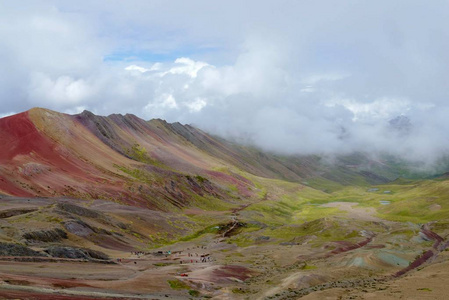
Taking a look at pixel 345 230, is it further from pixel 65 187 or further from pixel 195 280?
pixel 65 187

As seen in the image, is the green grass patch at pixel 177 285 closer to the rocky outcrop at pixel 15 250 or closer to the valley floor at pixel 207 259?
the valley floor at pixel 207 259

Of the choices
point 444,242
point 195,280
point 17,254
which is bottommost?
point 444,242

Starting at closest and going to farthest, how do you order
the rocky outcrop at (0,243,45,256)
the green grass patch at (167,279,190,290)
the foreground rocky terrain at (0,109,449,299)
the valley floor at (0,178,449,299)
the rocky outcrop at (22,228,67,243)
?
the valley floor at (0,178,449,299) < the foreground rocky terrain at (0,109,449,299) < the green grass patch at (167,279,190,290) < the rocky outcrop at (0,243,45,256) < the rocky outcrop at (22,228,67,243)

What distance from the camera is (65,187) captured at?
18450cm

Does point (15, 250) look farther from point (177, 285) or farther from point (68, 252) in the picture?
point (177, 285)

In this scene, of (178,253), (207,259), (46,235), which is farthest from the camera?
(178,253)

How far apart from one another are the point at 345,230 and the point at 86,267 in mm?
108824

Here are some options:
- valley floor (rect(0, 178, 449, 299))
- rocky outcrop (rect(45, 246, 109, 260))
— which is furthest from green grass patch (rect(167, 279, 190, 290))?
rocky outcrop (rect(45, 246, 109, 260))

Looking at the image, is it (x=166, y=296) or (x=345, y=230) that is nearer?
(x=166, y=296)

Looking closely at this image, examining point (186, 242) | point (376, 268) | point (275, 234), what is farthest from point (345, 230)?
point (376, 268)

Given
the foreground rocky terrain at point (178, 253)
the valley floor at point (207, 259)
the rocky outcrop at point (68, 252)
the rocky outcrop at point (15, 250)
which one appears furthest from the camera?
the rocky outcrop at point (68, 252)

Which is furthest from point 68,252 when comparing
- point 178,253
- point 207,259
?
point 178,253

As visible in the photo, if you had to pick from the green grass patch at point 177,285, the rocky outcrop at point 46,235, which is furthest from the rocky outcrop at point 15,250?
Result: the green grass patch at point 177,285

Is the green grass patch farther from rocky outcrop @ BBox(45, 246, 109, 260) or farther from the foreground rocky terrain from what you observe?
rocky outcrop @ BBox(45, 246, 109, 260)
